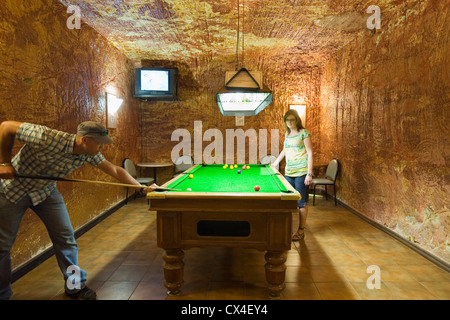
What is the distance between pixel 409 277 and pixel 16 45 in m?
4.28

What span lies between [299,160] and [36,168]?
2797mm

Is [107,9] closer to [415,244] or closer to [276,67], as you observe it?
[276,67]

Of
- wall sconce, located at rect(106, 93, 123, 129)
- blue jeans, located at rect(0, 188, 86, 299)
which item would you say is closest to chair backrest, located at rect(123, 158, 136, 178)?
wall sconce, located at rect(106, 93, 123, 129)

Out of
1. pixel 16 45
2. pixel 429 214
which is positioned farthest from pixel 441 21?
pixel 16 45

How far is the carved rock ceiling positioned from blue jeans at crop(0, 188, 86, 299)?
260cm

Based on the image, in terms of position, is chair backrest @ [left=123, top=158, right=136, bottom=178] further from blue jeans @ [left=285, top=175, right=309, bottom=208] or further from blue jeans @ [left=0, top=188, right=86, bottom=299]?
blue jeans @ [left=285, top=175, right=309, bottom=208]

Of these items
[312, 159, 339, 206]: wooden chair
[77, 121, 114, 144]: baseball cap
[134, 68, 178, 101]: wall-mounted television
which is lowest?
[312, 159, 339, 206]: wooden chair

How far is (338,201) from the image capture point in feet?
17.4

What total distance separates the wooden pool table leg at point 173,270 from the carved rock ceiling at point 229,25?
9.86 feet

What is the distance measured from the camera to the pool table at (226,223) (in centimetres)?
210

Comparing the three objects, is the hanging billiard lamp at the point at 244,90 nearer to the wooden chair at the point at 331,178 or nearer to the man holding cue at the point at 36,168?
the man holding cue at the point at 36,168

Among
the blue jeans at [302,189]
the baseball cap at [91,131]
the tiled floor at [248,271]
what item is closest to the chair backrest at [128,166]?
the tiled floor at [248,271]

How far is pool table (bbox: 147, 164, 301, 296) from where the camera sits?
210 cm
